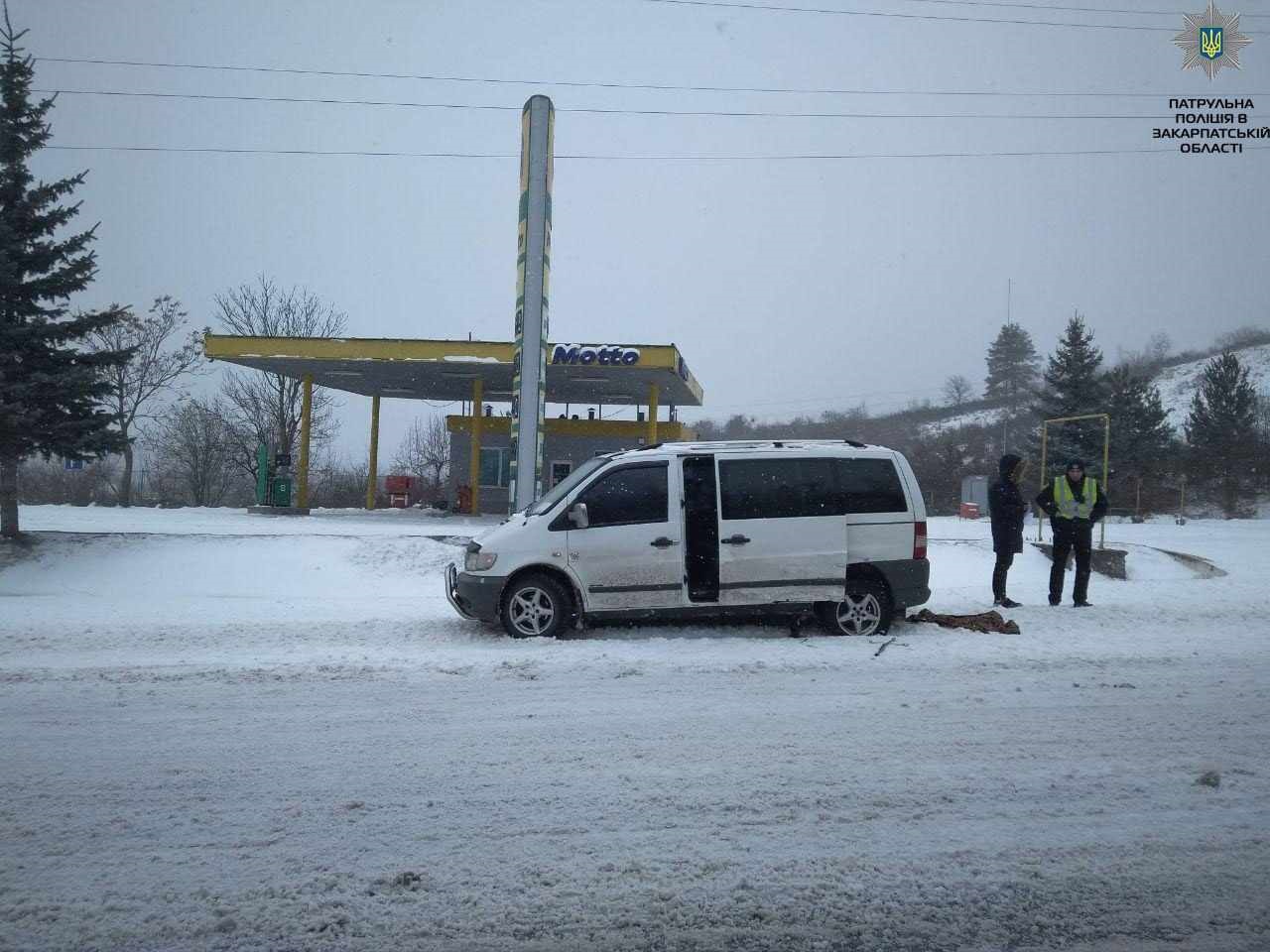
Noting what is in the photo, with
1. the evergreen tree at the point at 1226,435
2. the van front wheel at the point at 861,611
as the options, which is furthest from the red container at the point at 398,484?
the evergreen tree at the point at 1226,435

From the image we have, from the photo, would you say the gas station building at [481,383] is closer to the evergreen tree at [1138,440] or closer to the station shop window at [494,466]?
the station shop window at [494,466]

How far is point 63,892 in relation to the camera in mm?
3125

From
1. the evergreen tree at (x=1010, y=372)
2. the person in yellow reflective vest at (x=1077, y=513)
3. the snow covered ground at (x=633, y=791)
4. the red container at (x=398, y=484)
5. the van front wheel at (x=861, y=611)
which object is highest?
the evergreen tree at (x=1010, y=372)

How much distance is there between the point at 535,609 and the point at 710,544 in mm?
1843

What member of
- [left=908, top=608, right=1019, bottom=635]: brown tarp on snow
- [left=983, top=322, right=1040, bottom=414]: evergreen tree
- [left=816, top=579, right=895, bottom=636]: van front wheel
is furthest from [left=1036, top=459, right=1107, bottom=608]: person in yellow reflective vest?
[left=983, top=322, right=1040, bottom=414]: evergreen tree

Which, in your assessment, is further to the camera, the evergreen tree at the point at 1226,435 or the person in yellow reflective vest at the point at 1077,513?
the evergreen tree at the point at 1226,435

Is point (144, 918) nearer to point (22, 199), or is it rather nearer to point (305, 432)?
point (22, 199)

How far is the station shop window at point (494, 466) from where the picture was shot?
30.6 m

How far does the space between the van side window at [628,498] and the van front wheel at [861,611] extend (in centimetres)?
198

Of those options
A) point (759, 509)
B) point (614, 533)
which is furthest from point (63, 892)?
point (759, 509)

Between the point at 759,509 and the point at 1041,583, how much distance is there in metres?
7.87

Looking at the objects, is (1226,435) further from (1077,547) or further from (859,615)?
(859,615)

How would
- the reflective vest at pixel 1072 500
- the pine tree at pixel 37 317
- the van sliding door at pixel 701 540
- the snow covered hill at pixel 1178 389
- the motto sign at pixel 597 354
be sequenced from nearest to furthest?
1. the van sliding door at pixel 701 540
2. the reflective vest at pixel 1072 500
3. the pine tree at pixel 37 317
4. the motto sign at pixel 597 354
5. the snow covered hill at pixel 1178 389

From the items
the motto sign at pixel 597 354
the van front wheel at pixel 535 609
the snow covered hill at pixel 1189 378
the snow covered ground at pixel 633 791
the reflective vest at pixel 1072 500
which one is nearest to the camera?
the snow covered ground at pixel 633 791
